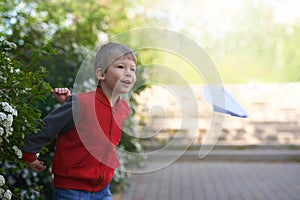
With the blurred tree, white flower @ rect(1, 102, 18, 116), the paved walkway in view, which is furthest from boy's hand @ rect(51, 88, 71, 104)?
the paved walkway

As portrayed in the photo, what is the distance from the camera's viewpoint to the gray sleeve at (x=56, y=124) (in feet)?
8.66

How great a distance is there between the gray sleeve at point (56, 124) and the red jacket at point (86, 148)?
22mm

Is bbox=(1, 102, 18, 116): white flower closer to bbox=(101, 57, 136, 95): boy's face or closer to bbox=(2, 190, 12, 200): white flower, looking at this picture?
bbox=(2, 190, 12, 200): white flower

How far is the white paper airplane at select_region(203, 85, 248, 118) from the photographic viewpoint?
3264mm

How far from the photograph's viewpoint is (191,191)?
19.2 ft

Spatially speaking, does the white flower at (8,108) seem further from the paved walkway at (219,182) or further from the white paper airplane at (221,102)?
the paved walkway at (219,182)

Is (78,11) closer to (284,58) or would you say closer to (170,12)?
(170,12)

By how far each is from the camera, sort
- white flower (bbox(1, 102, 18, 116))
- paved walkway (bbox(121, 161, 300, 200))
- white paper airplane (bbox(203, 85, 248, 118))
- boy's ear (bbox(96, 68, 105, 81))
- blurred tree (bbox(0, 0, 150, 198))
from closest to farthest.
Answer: white flower (bbox(1, 102, 18, 116)) < boy's ear (bbox(96, 68, 105, 81)) < white paper airplane (bbox(203, 85, 248, 118)) < blurred tree (bbox(0, 0, 150, 198)) < paved walkway (bbox(121, 161, 300, 200))

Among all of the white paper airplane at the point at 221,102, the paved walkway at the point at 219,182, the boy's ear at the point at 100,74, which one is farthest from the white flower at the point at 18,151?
the paved walkway at the point at 219,182

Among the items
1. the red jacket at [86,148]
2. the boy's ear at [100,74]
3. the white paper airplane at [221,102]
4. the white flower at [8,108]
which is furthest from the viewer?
the white paper airplane at [221,102]

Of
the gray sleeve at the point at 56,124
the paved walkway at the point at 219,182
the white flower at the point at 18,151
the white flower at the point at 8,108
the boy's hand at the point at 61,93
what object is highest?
the boy's hand at the point at 61,93

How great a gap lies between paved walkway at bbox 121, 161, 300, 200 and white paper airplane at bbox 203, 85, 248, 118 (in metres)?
2.34

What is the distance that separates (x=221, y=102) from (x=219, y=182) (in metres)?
3.25

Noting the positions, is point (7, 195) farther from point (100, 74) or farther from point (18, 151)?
point (100, 74)
